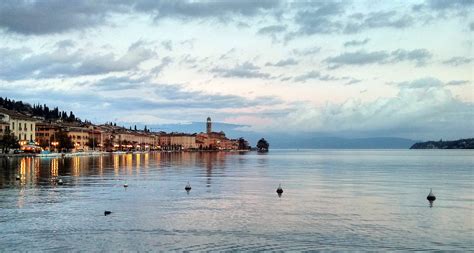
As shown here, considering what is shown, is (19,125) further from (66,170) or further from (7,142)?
(66,170)

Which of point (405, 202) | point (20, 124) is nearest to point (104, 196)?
point (405, 202)

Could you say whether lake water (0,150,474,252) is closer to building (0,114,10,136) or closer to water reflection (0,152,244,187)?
water reflection (0,152,244,187)

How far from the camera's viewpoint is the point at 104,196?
4700 centimetres

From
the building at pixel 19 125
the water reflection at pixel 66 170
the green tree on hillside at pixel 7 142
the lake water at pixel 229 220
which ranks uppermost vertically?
the building at pixel 19 125

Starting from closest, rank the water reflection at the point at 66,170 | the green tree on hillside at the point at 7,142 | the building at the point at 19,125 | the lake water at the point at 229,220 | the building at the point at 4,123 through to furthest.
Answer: the lake water at the point at 229,220
the water reflection at the point at 66,170
the green tree on hillside at the point at 7,142
the building at the point at 4,123
the building at the point at 19,125

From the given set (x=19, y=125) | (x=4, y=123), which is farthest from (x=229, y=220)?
(x=19, y=125)

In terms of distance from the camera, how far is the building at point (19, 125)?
176 meters

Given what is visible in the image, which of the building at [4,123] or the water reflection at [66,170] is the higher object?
the building at [4,123]

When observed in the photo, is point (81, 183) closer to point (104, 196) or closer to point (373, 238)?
point (104, 196)

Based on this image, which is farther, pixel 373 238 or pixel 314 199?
pixel 314 199

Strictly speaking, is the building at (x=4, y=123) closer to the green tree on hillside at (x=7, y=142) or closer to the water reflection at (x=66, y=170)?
the green tree on hillside at (x=7, y=142)

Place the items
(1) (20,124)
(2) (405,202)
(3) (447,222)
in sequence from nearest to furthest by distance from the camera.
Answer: (3) (447,222) → (2) (405,202) → (1) (20,124)

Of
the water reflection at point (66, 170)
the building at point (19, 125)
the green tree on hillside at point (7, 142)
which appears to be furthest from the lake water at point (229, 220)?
the building at point (19, 125)

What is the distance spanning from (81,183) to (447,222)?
134 feet
